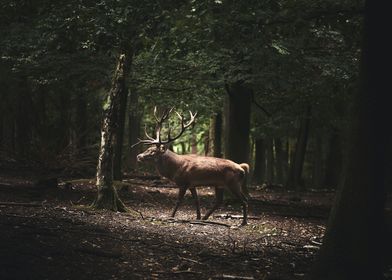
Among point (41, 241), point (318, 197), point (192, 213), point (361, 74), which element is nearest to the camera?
point (361, 74)

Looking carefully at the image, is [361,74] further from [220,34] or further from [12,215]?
[12,215]

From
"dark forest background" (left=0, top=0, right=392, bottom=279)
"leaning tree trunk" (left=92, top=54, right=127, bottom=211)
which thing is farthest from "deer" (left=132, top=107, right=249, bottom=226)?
"dark forest background" (left=0, top=0, right=392, bottom=279)

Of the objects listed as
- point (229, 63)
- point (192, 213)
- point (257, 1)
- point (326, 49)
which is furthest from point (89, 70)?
point (257, 1)

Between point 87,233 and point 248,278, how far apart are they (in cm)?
269

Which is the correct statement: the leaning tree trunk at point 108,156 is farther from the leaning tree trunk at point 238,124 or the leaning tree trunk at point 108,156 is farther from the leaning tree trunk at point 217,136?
the leaning tree trunk at point 217,136

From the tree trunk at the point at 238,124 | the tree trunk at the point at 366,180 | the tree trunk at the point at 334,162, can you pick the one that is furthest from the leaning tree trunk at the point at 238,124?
the tree trunk at the point at 334,162

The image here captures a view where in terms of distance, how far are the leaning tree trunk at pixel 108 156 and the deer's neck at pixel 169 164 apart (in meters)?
1.97

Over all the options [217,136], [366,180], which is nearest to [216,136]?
[217,136]

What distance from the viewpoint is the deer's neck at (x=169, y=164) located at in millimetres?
12656

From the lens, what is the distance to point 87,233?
8055mm

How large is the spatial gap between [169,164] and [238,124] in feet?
11.7

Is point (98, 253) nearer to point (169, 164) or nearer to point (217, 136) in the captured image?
point (169, 164)

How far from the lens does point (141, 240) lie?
832 cm

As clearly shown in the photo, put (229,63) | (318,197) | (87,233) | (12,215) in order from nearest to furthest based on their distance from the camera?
(87,233), (12,215), (229,63), (318,197)
